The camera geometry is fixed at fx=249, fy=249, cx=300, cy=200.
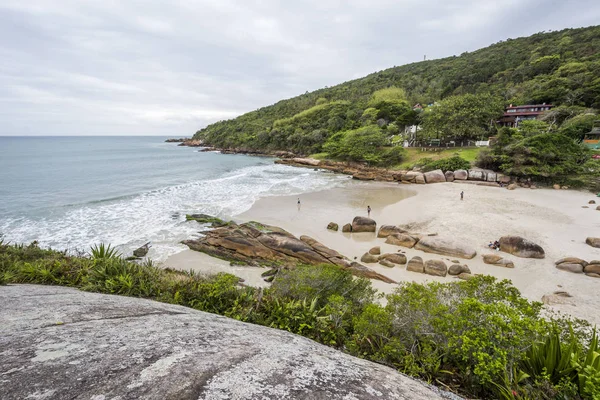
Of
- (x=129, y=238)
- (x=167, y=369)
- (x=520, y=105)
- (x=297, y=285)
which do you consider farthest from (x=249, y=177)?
(x=520, y=105)

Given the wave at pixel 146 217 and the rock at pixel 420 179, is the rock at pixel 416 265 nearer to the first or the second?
the wave at pixel 146 217

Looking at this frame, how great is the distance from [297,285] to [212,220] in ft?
47.4

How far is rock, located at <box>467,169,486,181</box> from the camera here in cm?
3212

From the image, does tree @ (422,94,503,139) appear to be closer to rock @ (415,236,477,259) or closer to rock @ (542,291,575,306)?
rock @ (415,236,477,259)

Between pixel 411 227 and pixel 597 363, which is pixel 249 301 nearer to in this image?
pixel 597 363

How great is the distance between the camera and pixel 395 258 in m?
14.0

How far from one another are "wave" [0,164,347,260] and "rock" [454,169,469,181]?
1541cm

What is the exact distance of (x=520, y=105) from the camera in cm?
5125

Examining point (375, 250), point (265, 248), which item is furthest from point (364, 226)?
point (265, 248)

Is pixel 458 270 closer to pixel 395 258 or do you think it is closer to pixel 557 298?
pixel 395 258

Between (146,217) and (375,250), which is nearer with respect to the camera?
(375,250)

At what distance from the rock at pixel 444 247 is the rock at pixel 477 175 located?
2289cm

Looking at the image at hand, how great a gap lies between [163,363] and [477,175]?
3899cm

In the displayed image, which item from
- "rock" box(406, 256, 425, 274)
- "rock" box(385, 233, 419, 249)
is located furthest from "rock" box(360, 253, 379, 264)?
"rock" box(385, 233, 419, 249)
